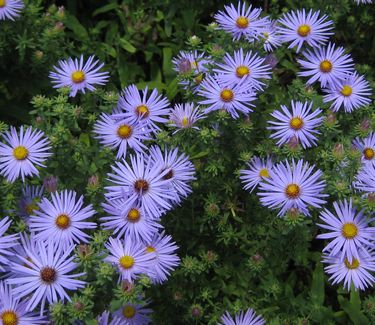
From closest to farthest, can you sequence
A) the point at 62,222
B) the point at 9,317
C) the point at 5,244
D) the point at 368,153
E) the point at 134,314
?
the point at 9,317
the point at 5,244
the point at 62,222
the point at 134,314
the point at 368,153

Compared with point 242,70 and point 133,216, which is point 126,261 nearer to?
point 133,216

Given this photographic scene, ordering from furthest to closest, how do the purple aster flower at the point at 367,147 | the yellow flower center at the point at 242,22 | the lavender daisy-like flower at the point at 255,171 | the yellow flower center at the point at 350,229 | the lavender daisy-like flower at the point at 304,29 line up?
the lavender daisy-like flower at the point at 304,29 → the yellow flower center at the point at 242,22 → the purple aster flower at the point at 367,147 → the lavender daisy-like flower at the point at 255,171 → the yellow flower center at the point at 350,229

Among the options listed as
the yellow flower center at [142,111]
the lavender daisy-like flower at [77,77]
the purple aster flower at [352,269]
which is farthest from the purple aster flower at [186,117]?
the purple aster flower at [352,269]

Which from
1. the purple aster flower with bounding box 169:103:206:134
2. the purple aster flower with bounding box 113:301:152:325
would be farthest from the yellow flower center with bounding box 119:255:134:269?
the purple aster flower with bounding box 169:103:206:134

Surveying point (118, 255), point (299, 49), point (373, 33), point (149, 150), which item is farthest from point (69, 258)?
point (373, 33)

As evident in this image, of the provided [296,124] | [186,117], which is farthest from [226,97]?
[296,124]

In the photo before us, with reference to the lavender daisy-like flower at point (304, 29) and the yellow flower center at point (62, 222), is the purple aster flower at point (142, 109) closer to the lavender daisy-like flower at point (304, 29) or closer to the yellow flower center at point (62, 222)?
the yellow flower center at point (62, 222)

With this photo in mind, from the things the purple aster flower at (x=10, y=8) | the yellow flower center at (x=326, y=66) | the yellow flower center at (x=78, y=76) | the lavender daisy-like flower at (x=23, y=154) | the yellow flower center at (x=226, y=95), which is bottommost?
the lavender daisy-like flower at (x=23, y=154)

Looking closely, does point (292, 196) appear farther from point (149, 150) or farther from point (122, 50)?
point (122, 50)
